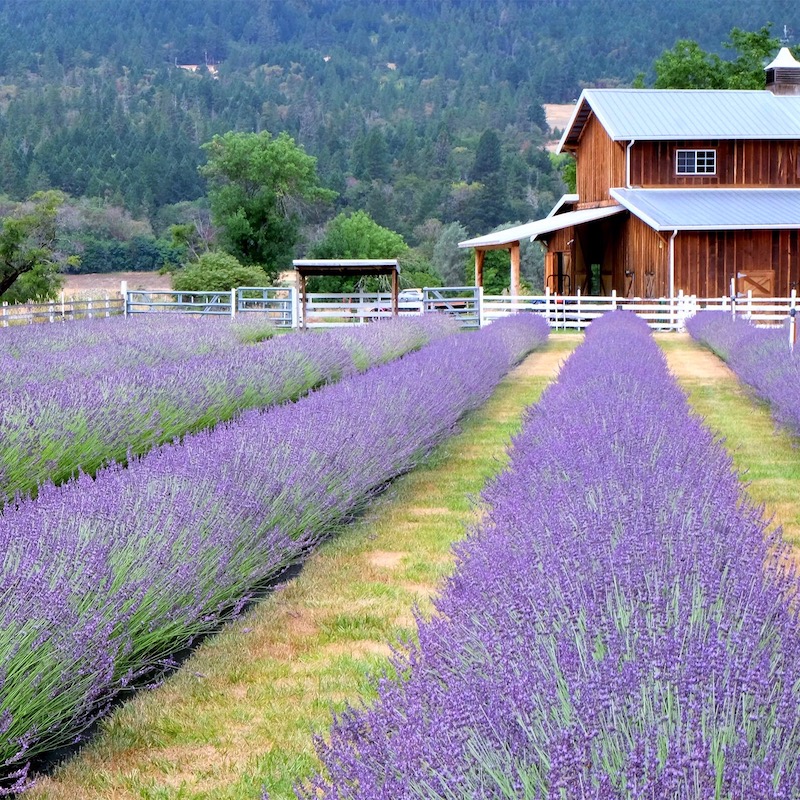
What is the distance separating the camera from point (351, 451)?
23.0ft

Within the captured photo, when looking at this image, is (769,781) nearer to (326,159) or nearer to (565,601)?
(565,601)

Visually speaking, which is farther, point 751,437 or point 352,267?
point 352,267

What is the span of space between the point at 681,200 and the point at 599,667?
29.9 m

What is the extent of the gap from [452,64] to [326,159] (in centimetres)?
8055

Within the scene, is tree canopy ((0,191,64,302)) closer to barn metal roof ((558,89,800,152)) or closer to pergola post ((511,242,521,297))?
pergola post ((511,242,521,297))

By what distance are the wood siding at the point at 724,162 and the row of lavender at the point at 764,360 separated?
10.4 meters

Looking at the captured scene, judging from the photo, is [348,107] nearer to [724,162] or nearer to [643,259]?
[724,162]

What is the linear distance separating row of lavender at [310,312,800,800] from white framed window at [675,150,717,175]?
28794 mm

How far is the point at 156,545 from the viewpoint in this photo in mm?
4586

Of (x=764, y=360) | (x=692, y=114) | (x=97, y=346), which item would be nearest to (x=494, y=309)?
(x=692, y=114)

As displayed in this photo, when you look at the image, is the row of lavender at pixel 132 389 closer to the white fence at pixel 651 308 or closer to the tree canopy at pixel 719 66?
the white fence at pixel 651 308

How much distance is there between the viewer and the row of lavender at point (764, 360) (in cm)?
1054

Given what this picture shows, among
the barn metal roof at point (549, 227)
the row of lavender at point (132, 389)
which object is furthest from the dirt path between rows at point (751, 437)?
the barn metal roof at point (549, 227)

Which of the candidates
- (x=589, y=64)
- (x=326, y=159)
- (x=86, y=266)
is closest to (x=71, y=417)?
(x=86, y=266)
